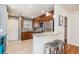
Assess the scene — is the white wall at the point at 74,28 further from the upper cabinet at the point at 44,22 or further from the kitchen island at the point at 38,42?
the kitchen island at the point at 38,42

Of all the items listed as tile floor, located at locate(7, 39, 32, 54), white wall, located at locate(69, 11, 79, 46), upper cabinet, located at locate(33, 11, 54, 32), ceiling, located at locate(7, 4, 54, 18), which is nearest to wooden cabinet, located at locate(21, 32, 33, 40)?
tile floor, located at locate(7, 39, 32, 54)

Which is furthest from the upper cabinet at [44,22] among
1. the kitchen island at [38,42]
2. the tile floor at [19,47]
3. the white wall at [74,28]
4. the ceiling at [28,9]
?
the white wall at [74,28]

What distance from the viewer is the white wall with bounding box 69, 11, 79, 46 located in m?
4.52

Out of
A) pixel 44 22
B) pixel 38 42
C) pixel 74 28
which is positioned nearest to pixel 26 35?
pixel 38 42

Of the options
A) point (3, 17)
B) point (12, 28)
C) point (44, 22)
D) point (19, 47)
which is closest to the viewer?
point (3, 17)

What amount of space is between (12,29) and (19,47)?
554 mm

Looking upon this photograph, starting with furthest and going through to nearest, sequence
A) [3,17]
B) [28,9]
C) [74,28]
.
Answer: [74,28], [28,9], [3,17]

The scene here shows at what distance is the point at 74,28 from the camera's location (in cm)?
470

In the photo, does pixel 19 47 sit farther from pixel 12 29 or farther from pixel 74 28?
pixel 74 28

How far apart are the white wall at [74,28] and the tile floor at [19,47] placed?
2588 mm

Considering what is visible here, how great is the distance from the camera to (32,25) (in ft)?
8.68

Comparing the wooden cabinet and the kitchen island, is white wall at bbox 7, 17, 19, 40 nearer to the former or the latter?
the wooden cabinet
